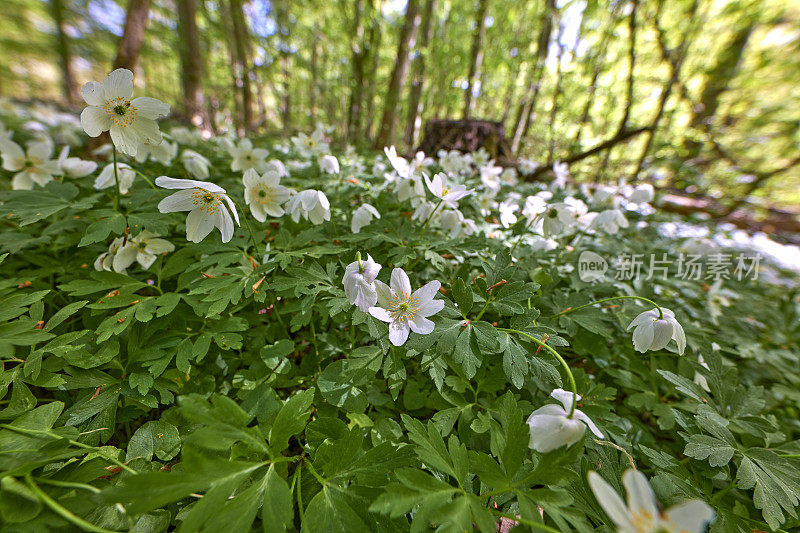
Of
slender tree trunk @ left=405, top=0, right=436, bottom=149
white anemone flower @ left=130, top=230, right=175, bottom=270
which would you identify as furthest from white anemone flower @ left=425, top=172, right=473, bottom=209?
slender tree trunk @ left=405, top=0, right=436, bottom=149

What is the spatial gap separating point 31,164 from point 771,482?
4.05m

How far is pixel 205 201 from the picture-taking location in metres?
1.35

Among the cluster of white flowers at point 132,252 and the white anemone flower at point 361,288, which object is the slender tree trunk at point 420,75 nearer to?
the cluster of white flowers at point 132,252

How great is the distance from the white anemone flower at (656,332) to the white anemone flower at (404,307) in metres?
0.88

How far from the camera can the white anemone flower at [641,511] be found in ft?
2.03

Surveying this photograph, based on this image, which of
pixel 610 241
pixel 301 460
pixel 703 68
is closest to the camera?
pixel 301 460

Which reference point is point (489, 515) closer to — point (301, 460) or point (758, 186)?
point (301, 460)

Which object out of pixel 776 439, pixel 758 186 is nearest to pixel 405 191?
pixel 776 439

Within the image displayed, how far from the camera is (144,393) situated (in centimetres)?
110

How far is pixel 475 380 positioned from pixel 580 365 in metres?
0.78

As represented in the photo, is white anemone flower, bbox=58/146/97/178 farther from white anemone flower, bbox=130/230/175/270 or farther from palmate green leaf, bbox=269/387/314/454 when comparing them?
palmate green leaf, bbox=269/387/314/454

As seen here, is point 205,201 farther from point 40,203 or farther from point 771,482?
point 771,482

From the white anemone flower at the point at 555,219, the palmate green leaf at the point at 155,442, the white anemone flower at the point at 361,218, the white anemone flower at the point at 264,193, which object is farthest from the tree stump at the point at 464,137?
the palmate green leaf at the point at 155,442

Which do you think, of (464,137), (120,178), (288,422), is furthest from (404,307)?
(464,137)
